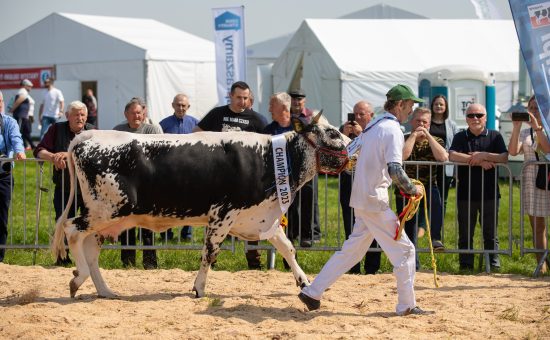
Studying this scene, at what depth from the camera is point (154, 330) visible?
736 centimetres

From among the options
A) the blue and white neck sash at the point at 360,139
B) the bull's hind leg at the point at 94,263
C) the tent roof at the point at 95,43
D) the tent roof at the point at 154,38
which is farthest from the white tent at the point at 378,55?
the blue and white neck sash at the point at 360,139

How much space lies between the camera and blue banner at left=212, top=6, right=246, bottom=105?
19.9 meters

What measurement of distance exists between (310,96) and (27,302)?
1805 centimetres

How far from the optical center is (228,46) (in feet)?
65.7

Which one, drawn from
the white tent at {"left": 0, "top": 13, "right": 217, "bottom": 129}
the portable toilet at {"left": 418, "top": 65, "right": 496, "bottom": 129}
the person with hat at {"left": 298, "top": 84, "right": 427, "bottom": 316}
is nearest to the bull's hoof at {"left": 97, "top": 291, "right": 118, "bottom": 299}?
the person with hat at {"left": 298, "top": 84, "right": 427, "bottom": 316}

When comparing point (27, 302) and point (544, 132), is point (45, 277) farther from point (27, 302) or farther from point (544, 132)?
point (544, 132)

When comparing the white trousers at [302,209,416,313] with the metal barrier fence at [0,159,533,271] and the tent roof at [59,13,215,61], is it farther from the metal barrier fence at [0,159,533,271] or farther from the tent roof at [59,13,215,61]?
the tent roof at [59,13,215,61]

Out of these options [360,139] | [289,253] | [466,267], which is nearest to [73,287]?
[289,253]

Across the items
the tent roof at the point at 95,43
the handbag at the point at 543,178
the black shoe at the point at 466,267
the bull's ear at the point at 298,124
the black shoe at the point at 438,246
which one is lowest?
the black shoe at the point at 466,267

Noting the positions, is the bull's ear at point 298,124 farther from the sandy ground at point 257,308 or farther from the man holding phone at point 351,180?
the man holding phone at point 351,180

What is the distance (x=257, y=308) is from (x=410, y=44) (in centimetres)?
1863

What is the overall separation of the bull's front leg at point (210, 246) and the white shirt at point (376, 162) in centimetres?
144

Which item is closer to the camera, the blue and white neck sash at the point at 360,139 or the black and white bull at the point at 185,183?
the blue and white neck sash at the point at 360,139

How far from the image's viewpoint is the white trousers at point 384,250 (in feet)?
25.5
